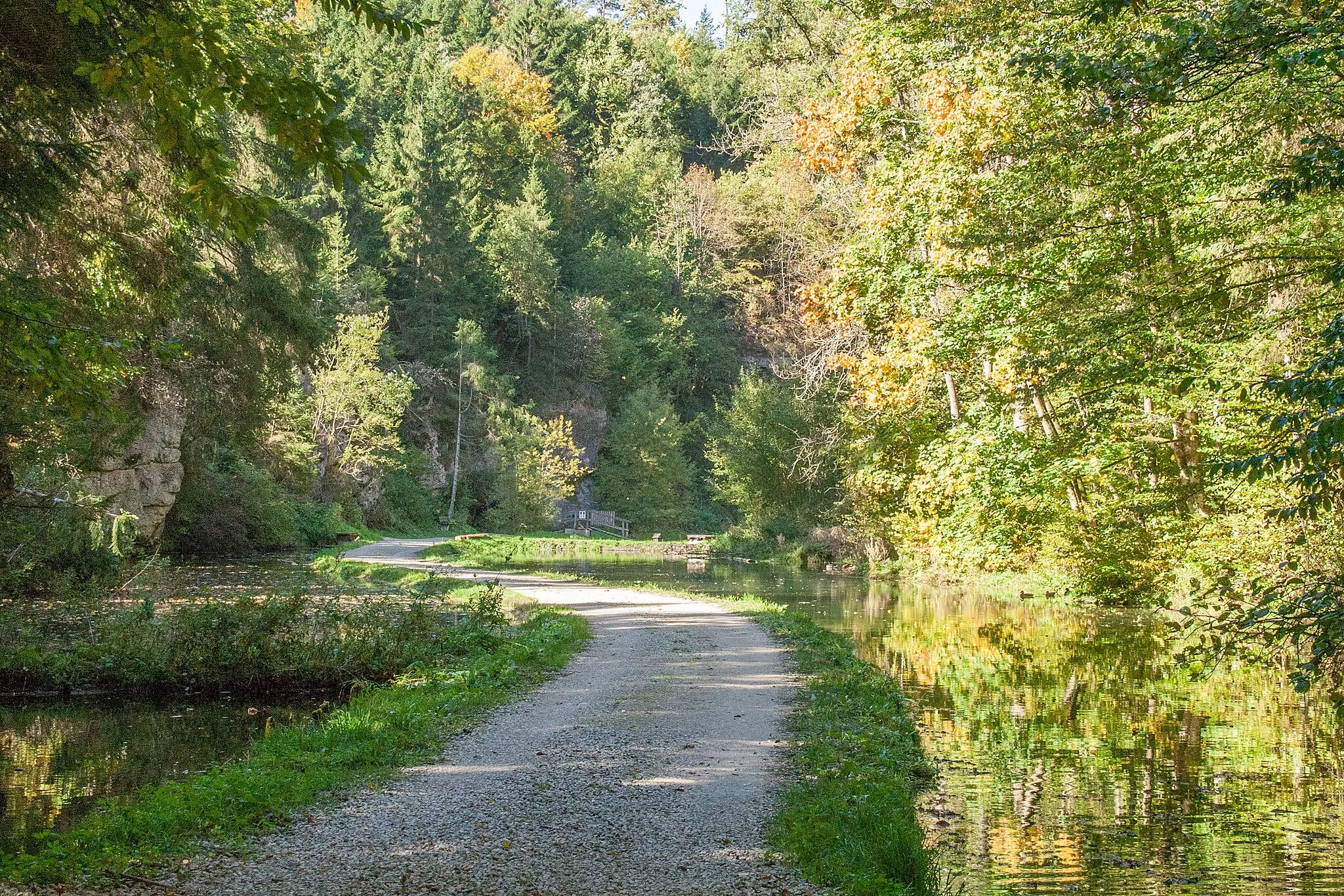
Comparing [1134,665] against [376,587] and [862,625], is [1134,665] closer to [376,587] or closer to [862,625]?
[862,625]

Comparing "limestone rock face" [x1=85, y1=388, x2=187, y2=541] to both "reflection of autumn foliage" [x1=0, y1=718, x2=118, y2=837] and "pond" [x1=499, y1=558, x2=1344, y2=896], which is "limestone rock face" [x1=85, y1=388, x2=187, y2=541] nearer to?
"reflection of autumn foliage" [x1=0, y1=718, x2=118, y2=837]

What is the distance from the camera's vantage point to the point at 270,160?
23453mm

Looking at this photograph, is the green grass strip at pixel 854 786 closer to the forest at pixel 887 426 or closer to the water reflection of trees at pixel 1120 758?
the forest at pixel 887 426

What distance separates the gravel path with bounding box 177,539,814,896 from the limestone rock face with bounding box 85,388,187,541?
58.3 ft

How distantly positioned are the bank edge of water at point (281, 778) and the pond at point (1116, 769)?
4242mm

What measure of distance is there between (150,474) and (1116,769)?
24519 mm

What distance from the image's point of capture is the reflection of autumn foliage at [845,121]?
761 inches

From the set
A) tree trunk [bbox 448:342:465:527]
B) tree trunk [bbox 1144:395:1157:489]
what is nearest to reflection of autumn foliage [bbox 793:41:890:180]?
tree trunk [bbox 1144:395:1157:489]

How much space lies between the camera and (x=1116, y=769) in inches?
341

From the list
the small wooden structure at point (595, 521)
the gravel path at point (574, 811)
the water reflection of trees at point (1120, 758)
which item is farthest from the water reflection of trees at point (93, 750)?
the small wooden structure at point (595, 521)

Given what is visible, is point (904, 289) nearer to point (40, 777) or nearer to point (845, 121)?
point (845, 121)

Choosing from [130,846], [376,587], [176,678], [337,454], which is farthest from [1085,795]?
[337,454]

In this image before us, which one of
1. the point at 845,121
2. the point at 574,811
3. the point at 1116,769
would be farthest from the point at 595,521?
the point at 574,811

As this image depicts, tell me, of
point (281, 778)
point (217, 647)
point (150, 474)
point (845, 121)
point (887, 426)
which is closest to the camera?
point (281, 778)
